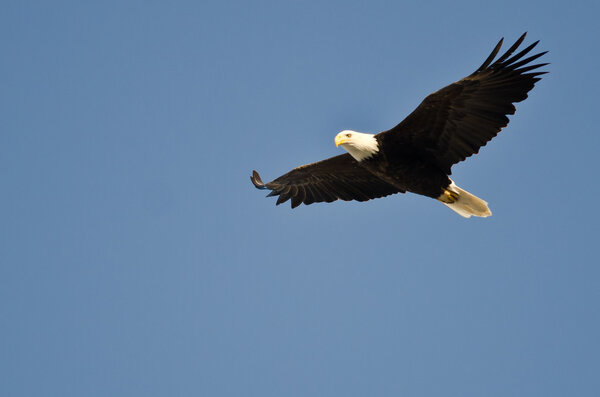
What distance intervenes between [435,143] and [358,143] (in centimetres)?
110

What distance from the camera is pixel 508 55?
9805mm

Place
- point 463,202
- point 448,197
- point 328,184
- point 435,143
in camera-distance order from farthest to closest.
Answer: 1. point 328,184
2. point 463,202
3. point 448,197
4. point 435,143

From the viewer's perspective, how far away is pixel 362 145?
428 inches

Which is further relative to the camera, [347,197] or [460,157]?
[347,197]

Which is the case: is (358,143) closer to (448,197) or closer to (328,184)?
(448,197)

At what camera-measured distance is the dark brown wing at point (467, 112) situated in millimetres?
9922

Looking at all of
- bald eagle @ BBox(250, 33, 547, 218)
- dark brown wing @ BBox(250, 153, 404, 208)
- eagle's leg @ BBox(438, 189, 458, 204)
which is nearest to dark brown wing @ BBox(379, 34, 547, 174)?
bald eagle @ BBox(250, 33, 547, 218)

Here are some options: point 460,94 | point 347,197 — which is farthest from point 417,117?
point 347,197

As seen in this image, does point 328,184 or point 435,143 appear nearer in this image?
point 435,143

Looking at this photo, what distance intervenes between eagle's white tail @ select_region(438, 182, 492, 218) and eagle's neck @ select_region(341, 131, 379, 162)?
1325 millimetres

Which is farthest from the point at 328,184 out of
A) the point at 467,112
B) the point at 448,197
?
the point at 467,112

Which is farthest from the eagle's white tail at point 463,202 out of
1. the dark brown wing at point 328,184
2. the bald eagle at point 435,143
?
the dark brown wing at point 328,184

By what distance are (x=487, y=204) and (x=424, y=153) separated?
4.81ft

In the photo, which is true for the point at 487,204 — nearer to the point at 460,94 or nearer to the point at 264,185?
the point at 460,94
